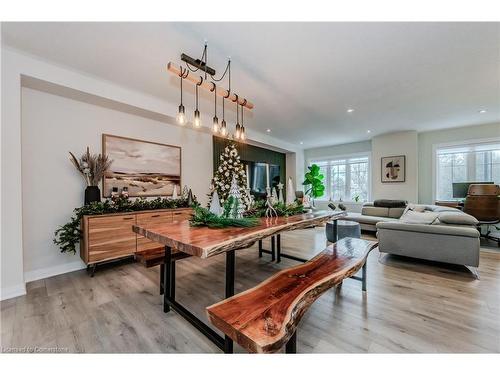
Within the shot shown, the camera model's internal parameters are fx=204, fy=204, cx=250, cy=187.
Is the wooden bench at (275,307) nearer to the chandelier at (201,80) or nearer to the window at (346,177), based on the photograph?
the chandelier at (201,80)

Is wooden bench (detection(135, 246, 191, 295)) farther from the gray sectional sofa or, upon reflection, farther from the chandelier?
the gray sectional sofa

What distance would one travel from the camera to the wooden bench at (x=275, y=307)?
93cm

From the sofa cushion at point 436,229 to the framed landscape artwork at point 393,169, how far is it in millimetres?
3034

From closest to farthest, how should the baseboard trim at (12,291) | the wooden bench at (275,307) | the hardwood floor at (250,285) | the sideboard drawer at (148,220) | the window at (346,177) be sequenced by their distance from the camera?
1. the wooden bench at (275,307)
2. the hardwood floor at (250,285)
3. the baseboard trim at (12,291)
4. the sideboard drawer at (148,220)
5. the window at (346,177)

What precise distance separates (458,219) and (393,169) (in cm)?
300

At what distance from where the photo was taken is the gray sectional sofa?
2672 millimetres

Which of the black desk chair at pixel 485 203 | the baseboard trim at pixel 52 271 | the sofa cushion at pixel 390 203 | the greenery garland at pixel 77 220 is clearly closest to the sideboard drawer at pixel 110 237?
the greenery garland at pixel 77 220

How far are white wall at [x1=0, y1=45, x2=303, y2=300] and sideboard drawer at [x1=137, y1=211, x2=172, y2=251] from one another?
0.86 m

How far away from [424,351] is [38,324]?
3004 millimetres

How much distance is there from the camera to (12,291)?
2170 mm

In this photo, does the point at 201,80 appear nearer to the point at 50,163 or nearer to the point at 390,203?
the point at 50,163

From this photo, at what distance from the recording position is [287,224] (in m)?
2.00
